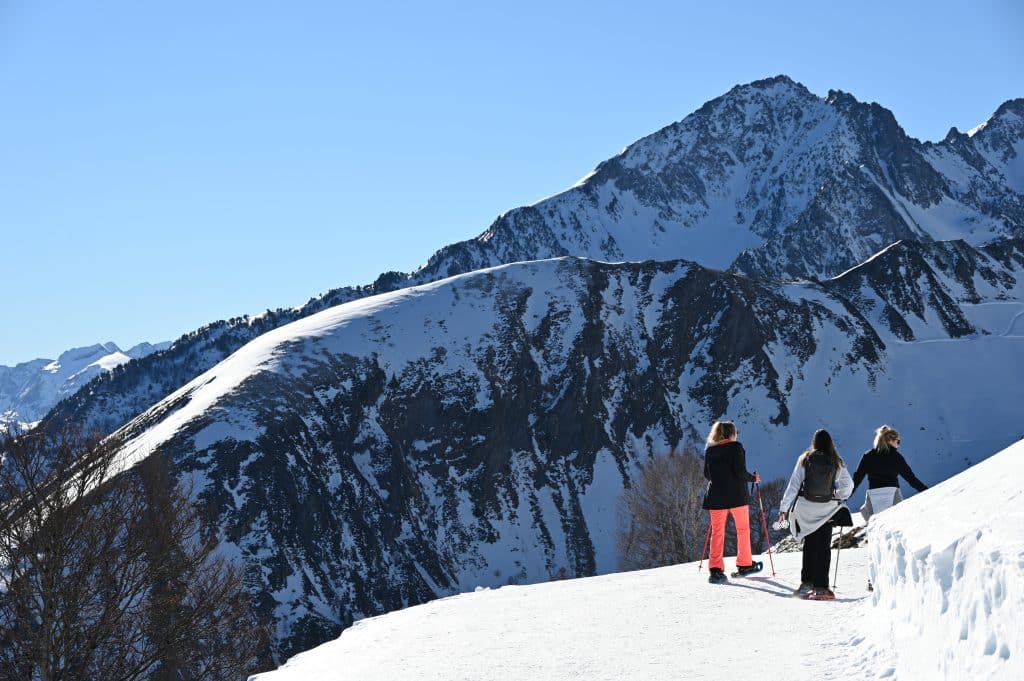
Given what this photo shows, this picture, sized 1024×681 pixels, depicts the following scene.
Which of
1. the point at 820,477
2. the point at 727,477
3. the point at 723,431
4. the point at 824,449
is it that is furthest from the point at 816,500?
the point at 723,431

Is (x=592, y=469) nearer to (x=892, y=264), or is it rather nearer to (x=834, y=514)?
(x=892, y=264)

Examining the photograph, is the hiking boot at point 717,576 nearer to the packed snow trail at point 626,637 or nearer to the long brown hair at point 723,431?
the packed snow trail at point 626,637

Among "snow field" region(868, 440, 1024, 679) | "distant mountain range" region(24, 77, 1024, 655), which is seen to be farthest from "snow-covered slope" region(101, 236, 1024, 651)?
"snow field" region(868, 440, 1024, 679)

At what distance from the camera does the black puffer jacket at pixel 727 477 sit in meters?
14.8

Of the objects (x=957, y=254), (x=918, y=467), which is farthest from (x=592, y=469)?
(x=957, y=254)

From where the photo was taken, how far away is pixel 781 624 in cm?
1109

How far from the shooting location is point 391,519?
305 ft

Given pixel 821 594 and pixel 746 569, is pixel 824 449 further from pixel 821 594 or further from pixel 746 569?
pixel 746 569

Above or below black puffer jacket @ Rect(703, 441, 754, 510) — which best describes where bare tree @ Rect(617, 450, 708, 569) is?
below

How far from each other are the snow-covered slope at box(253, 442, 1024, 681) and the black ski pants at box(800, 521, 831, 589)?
427mm

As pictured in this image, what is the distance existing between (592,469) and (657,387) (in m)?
19.7

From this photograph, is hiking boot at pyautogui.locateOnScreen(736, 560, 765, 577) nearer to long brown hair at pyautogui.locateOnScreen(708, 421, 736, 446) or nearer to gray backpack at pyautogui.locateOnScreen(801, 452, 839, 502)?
long brown hair at pyautogui.locateOnScreen(708, 421, 736, 446)

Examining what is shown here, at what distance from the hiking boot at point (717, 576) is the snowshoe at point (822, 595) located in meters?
2.49

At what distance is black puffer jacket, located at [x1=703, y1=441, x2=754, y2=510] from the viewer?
1475 centimetres
